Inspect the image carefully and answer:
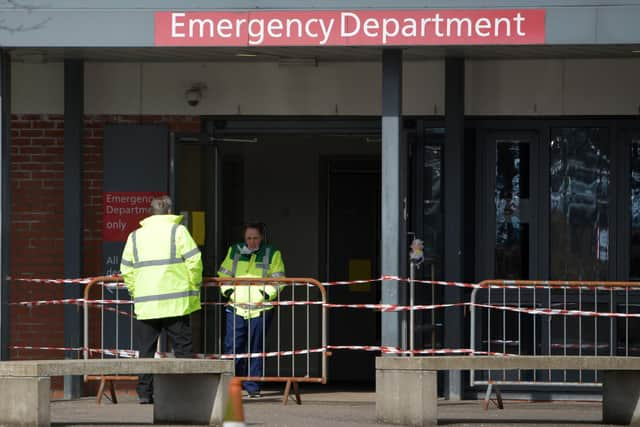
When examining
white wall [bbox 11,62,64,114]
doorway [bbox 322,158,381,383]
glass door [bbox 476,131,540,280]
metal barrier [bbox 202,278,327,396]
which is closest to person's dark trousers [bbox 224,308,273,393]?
metal barrier [bbox 202,278,327,396]

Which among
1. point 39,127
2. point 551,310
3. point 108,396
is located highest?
point 39,127

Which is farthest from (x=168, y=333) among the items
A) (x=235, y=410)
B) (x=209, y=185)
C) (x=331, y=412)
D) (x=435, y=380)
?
(x=235, y=410)

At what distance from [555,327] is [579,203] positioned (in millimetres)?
1170

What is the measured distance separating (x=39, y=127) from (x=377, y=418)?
15.9 ft

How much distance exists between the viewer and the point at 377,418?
11.3 m

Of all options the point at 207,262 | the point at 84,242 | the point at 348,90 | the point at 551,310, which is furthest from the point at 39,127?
the point at 551,310

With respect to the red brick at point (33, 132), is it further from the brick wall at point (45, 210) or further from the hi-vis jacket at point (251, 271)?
the hi-vis jacket at point (251, 271)

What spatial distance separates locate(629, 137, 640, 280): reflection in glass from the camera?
549 inches

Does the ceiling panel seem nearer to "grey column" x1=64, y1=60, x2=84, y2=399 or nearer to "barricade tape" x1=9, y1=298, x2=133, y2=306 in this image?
"grey column" x1=64, y1=60, x2=84, y2=399

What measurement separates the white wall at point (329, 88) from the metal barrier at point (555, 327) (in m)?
1.68

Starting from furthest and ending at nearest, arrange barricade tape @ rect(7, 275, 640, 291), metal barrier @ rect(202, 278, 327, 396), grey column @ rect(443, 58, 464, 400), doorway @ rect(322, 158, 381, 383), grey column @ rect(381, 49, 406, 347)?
doorway @ rect(322, 158, 381, 383)
grey column @ rect(443, 58, 464, 400)
metal barrier @ rect(202, 278, 327, 396)
barricade tape @ rect(7, 275, 640, 291)
grey column @ rect(381, 49, 406, 347)

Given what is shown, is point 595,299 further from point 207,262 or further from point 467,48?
point 207,262

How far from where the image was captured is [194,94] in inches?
555

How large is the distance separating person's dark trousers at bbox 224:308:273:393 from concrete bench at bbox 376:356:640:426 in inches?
90.5
